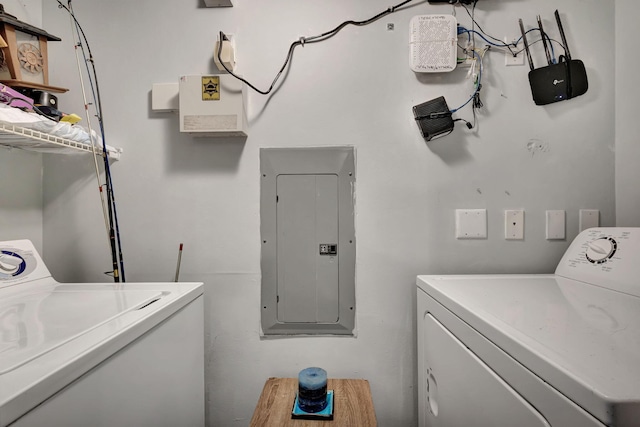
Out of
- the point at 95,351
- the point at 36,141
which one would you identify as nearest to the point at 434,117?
the point at 95,351

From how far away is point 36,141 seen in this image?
1.04 metres

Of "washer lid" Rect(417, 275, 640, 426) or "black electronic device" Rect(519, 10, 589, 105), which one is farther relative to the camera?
"black electronic device" Rect(519, 10, 589, 105)

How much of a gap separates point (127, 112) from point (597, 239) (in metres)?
1.89

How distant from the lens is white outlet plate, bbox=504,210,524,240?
1246mm

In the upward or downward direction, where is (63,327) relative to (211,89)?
downward

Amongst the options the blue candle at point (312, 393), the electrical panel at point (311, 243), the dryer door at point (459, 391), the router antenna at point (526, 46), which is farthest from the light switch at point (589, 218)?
the blue candle at point (312, 393)

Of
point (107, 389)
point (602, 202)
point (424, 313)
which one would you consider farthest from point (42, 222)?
point (602, 202)

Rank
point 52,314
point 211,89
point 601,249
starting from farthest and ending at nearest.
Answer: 1. point 211,89
2. point 601,249
3. point 52,314

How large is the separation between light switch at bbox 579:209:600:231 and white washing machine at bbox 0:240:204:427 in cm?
151

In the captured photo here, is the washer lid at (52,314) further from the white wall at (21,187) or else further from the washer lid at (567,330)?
the washer lid at (567,330)

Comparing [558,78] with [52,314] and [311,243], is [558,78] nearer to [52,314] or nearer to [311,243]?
[311,243]

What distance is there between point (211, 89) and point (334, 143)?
527 millimetres

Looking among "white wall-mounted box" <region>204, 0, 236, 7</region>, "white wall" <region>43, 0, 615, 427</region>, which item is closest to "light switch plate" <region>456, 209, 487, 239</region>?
"white wall" <region>43, 0, 615, 427</region>

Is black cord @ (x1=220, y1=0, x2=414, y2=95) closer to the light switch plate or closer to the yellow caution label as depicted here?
the yellow caution label
